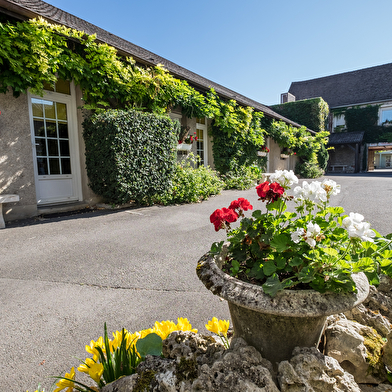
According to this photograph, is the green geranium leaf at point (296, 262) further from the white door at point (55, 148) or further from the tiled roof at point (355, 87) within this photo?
the tiled roof at point (355, 87)

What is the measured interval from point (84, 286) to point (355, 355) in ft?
7.25

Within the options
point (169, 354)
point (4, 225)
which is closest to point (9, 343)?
point (169, 354)

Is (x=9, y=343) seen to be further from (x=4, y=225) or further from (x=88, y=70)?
(x=88, y=70)

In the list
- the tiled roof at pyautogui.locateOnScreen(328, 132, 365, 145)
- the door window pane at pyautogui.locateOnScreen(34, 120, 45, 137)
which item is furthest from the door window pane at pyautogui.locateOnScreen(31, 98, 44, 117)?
the tiled roof at pyautogui.locateOnScreen(328, 132, 365, 145)

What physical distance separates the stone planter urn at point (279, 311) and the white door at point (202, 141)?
9092mm

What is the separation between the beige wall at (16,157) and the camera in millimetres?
4965

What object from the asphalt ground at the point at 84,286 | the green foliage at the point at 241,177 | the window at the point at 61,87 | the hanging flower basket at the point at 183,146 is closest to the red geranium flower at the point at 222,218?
the asphalt ground at the point at 84,286

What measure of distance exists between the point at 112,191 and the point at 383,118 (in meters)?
25.9

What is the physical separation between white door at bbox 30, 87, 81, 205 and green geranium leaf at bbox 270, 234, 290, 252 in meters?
5.79

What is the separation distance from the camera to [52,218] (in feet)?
17.2

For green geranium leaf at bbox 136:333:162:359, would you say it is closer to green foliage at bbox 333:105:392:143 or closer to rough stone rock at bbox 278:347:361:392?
rough stone rock at bbox 278:347:361:392

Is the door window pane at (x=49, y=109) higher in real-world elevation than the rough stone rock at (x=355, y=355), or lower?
higher

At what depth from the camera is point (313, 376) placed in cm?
104

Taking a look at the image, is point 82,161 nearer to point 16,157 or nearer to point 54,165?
point 54,165
